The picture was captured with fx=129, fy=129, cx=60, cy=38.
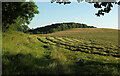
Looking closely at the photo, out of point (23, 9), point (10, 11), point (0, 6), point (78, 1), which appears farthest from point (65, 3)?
point (0, 6)

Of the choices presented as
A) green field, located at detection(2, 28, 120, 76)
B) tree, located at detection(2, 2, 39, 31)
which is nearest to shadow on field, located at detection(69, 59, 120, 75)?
green field, located at detection(2, 28, 120, 76)

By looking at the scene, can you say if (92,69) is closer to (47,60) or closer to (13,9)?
(47,60)

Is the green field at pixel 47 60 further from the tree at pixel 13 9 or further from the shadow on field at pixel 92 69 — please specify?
the tree at pixel 13 9

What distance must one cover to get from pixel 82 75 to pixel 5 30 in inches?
499

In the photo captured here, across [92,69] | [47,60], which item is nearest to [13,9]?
[47,60]

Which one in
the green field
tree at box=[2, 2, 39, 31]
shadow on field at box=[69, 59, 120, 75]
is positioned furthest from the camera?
tree at box=[2, 2, 39, 31]

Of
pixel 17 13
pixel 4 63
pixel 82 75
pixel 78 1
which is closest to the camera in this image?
pixel 82 75

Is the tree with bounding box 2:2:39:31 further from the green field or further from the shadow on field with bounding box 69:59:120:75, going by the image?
the shadow on field with bounding box 69:59:120:75

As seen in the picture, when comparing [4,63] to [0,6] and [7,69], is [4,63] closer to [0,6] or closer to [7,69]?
[7,69]

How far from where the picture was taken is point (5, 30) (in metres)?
15.5

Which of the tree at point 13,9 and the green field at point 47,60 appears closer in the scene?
the green field at point 47,60

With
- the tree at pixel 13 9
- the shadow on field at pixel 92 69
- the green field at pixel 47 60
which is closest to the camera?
the green field at pixel 47 60

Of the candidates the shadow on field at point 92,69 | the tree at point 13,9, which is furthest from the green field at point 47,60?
the tree at point 13,9

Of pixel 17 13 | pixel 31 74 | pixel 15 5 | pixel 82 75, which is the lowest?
pixel 82 75
